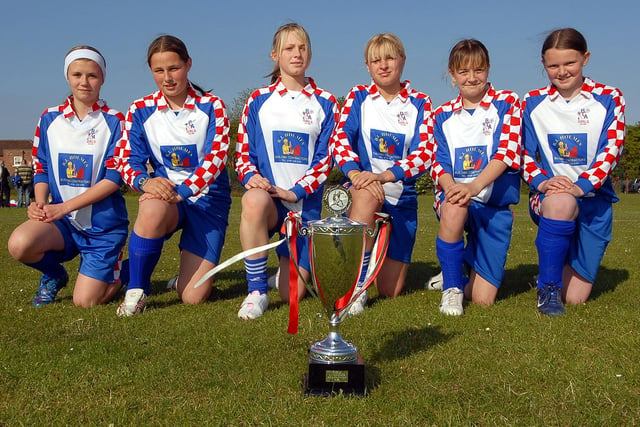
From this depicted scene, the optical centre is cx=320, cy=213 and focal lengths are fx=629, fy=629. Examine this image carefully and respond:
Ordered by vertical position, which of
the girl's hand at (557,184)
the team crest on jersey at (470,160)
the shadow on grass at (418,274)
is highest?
the team crest on jersey at (470,160)

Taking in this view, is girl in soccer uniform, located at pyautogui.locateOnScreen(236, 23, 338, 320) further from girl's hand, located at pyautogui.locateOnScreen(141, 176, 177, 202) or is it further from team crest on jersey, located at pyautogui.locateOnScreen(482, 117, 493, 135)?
team crest on jersey, located at pyautogui.locateOnScreen(482, 117, 493, 135)

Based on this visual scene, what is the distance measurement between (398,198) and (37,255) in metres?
2.70

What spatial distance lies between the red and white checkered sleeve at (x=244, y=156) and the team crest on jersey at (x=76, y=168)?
3.68 feet

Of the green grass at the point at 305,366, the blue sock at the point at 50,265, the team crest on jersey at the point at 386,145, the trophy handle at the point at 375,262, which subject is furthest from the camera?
the team crest on jersey at the point at 386,145

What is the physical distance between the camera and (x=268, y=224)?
4434 millimetres

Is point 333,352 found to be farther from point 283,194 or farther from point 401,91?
point 401,91

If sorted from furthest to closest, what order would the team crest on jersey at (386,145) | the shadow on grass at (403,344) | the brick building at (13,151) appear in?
the brick building at (13,151), the team crest on jersey at (386,145), the shadow on grass at (403,344)

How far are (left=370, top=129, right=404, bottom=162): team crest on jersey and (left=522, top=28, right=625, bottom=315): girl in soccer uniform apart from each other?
913mm

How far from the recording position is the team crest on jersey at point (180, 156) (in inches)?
183

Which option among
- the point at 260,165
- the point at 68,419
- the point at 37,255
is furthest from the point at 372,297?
the point at 68,419

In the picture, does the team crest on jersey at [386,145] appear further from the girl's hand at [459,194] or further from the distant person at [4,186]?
the distant person at [4,186]

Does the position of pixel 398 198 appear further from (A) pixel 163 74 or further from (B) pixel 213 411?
(B) pixel 213 411

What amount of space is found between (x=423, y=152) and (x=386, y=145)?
30 cm

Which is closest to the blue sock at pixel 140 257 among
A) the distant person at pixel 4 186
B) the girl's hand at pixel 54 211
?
the girl's hand at pixel 54 211
